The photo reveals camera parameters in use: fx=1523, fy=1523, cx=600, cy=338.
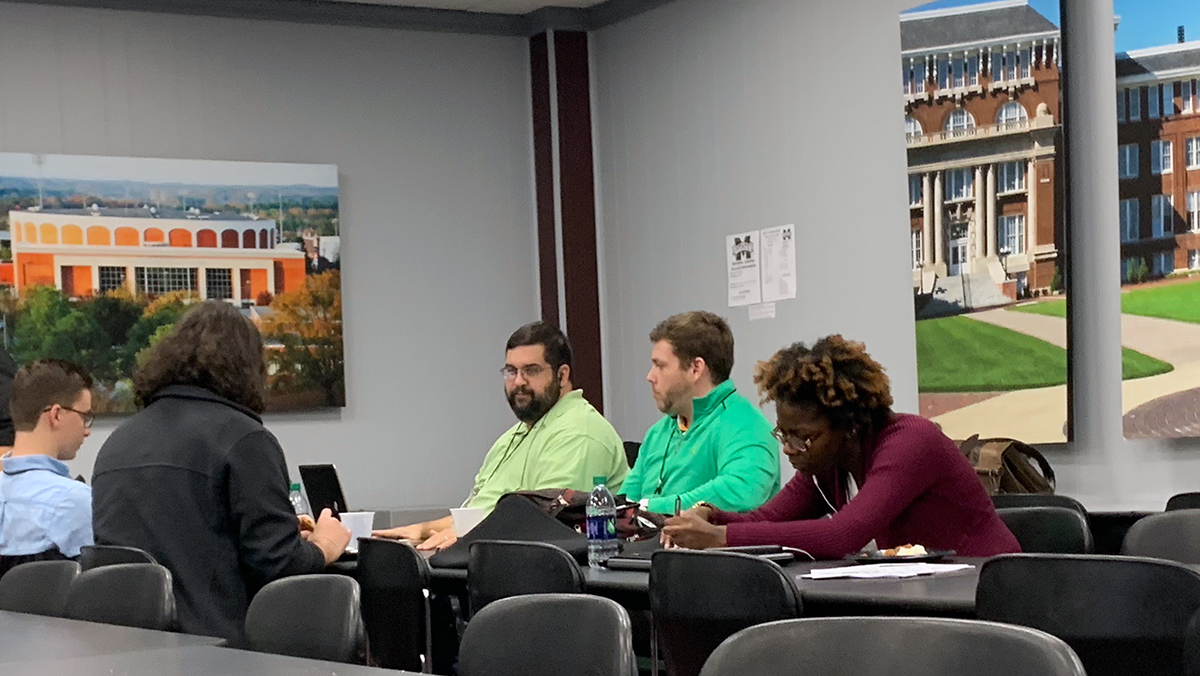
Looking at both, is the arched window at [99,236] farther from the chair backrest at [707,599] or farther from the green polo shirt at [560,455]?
the chair backrest at [707,599]

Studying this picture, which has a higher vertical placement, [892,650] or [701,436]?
[892,650]

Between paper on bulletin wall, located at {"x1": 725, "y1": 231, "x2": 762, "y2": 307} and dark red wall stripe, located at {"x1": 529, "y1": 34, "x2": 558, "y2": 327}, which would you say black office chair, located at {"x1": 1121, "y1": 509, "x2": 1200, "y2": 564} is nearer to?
paper on bulletin wall, located at {"x1": 725, "y1": 231, "x2": 762, "y2": 307}

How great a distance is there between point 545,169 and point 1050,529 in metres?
4.40

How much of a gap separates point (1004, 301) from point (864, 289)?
0.80 m

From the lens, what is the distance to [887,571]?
116 inches

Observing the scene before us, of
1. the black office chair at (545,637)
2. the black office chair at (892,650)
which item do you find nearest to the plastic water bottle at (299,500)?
the black office chair at (545,637)

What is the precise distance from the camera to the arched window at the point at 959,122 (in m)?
5.62

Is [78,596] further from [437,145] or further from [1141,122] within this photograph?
[437,145]

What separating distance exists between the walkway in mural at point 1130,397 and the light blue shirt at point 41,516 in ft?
10.2

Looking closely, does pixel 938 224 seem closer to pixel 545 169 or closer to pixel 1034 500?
pixel 1034 500

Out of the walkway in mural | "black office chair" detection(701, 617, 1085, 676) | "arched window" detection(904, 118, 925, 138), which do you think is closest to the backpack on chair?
the walkway in mural

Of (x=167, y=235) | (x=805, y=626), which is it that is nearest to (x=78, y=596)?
(x=805, y=626)

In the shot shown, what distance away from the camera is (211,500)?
3.48m

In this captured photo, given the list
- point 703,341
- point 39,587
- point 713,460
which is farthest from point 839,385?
point 39,587
